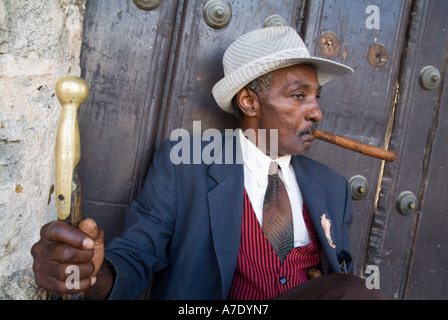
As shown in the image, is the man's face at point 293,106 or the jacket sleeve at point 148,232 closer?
the jacket sleeve at point 148,232

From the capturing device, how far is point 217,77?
139cm

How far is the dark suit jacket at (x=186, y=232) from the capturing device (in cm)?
112

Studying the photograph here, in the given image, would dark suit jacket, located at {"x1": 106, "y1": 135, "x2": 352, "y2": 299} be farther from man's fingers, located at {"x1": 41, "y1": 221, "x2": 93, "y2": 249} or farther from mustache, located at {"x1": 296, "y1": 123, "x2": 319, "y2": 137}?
man's fingers, located at {"x1": 41, "y1": 221, "x2": 93, "y2": 249}

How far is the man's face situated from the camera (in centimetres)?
127

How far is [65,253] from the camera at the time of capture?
69 cm

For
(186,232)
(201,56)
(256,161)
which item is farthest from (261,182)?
(201,56)

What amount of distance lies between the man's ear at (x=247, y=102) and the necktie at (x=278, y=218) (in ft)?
0.74

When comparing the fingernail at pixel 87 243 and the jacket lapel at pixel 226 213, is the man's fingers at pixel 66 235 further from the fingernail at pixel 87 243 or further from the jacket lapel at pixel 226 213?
the jacket lapel at pixel 226 213

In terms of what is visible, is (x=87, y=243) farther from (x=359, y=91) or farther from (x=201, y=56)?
(x=359, y=91)

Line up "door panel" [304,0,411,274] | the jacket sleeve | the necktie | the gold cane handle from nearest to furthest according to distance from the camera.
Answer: the gold cane handle
the jacket sleeve
the necktie
"door panel" [304,0,411,274]

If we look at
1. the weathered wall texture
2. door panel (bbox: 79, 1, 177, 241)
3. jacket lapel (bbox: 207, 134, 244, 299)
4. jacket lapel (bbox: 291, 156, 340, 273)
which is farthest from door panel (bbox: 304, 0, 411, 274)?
the weathered wall texture

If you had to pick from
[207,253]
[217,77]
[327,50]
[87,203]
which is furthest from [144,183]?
[327,50]

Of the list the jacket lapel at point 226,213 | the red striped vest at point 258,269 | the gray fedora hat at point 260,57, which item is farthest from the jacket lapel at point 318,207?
the gray fedora hat at point 260,57

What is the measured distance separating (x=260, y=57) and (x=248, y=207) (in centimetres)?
46
